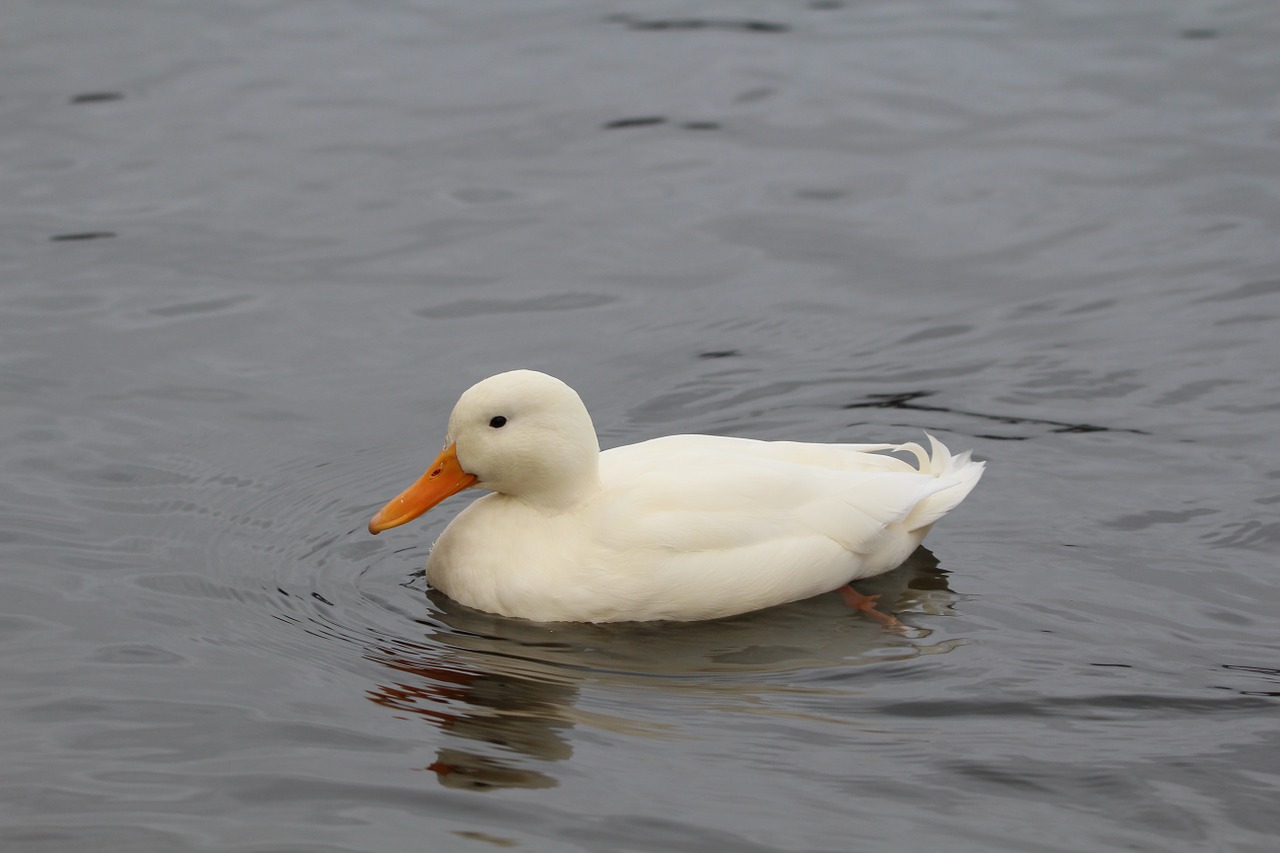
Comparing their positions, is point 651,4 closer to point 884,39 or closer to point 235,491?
point 884,39

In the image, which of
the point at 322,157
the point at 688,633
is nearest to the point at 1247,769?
the point at 688,633

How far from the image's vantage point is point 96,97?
44.6 ft

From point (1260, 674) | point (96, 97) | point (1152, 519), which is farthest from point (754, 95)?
point (1260, 674)

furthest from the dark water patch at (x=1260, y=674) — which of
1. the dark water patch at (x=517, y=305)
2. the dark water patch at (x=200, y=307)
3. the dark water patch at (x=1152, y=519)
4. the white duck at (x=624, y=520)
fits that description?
the dark water patch at (x=200, y=307)

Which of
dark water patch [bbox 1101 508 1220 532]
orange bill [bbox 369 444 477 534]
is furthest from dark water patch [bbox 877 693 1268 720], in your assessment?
orange bill [bbox 369 444 477 534]

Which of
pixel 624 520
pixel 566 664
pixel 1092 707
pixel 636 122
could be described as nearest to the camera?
pixel 1092 707

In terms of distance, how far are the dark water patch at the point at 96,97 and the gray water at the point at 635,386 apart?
0.15 ft

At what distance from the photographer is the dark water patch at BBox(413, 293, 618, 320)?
1041cm

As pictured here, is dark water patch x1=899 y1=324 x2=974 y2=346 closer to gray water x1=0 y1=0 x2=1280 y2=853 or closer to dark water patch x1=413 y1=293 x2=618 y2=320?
gray water x1=0 y1=0 x2=1280 y2=853

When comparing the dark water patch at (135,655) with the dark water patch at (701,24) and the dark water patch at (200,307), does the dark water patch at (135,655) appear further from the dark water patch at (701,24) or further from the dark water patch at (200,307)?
the dark water patch at (701,24)

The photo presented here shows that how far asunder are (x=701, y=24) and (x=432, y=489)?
886 cm

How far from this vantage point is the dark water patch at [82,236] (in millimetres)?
11211

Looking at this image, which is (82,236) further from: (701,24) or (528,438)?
(701,24)

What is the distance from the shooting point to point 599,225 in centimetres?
1160
